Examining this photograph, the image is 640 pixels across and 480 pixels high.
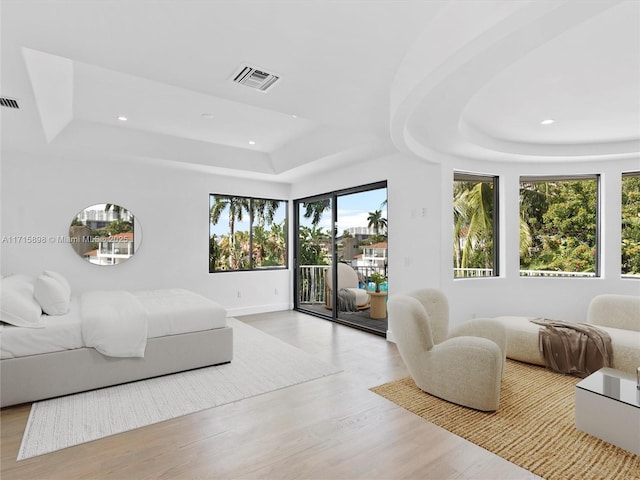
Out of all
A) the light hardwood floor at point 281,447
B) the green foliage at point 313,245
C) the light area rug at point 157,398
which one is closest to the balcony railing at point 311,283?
the green foliage at point 313,245

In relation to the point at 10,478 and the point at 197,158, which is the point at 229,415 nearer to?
the point at 10,478

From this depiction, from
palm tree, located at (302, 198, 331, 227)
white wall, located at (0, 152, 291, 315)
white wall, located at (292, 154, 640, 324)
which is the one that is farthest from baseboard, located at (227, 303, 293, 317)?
white wall, located at (292, 154, 640, 324)

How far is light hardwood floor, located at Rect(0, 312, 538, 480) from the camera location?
196cm

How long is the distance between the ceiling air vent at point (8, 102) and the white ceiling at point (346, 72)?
80 mm

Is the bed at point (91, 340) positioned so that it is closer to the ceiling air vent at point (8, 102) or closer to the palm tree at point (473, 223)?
the ceiling air vent at point (8, 102)

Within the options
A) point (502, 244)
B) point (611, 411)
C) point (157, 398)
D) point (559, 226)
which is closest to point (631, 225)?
point (559, 226)

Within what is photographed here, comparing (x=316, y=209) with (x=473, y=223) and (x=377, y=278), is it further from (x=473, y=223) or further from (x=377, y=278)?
(x=473, y=223)

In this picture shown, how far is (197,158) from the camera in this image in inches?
201

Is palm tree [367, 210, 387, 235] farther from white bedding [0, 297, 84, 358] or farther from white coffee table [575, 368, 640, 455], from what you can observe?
white bedding [0, 297, 84, 358]

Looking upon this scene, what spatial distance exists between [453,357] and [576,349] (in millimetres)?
1610

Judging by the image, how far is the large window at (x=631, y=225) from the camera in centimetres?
454

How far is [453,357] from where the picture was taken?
2.72 m

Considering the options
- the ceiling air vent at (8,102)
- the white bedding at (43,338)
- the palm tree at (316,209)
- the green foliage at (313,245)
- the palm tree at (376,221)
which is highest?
the ceiling air vent at (8,102)

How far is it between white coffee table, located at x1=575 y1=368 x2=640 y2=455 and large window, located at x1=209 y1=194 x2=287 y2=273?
511 centimetres
